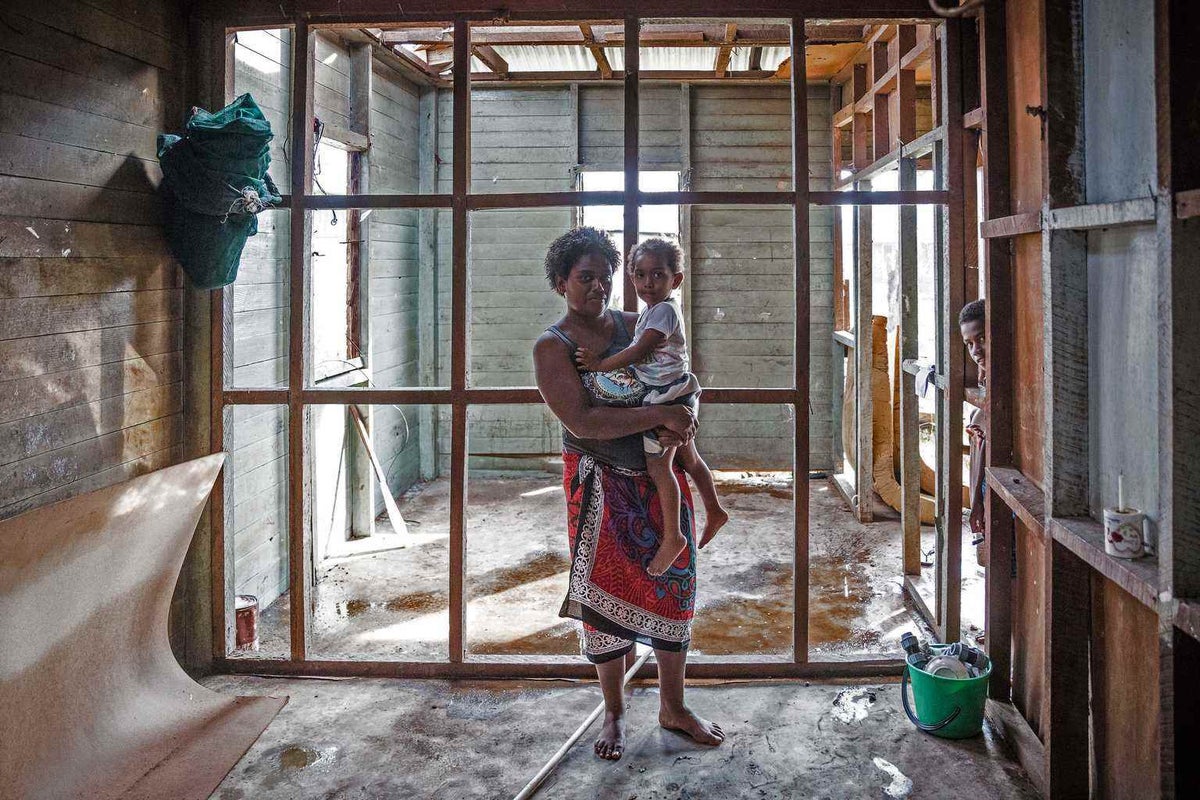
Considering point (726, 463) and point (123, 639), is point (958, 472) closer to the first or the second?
point (123, 639)

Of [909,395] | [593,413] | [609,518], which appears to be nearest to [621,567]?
[609,518]

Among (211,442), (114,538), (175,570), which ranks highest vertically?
(211,442)

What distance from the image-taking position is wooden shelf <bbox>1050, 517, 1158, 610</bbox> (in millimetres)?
1675

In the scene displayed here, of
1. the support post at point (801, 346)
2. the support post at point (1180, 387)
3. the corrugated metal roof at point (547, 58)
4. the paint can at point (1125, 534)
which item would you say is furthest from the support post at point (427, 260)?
the support post at point (1180, 387)

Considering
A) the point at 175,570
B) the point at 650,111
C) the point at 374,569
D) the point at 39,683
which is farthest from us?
the point at 650,111

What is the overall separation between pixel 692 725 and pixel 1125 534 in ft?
4.76

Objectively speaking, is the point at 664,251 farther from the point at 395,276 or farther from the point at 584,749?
the point at 395,276

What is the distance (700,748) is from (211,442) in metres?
2.14

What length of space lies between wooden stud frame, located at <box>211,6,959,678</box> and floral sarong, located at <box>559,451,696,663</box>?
56 cm

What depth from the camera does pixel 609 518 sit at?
2.61 m

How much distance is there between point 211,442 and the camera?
3.17 metres

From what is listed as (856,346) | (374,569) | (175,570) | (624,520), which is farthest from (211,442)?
(856,346)

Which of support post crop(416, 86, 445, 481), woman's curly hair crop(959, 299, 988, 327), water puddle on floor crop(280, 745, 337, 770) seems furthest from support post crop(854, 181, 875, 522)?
water puddle on floor crop(280, 745, 337, 770)

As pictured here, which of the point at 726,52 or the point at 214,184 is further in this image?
the point at 726,52
